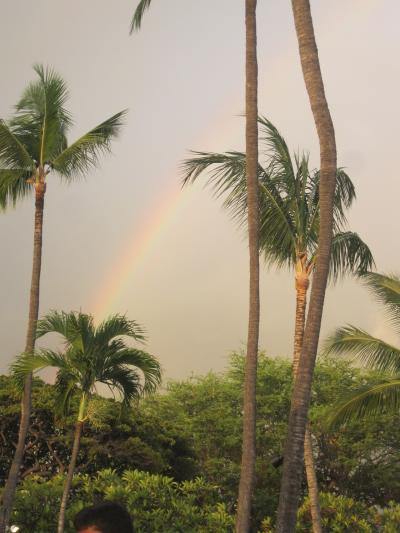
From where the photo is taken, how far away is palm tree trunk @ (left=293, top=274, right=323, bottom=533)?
17547 millimetres

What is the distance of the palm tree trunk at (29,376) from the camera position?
1814cm

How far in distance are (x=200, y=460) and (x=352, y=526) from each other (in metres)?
19.6

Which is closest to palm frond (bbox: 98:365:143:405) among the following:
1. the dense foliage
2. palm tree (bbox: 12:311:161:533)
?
palm tree (bbox: 12:311:161:533)

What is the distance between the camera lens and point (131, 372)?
17781 millimetres

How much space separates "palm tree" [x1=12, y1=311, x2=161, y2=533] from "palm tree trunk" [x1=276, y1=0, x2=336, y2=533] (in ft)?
19.9

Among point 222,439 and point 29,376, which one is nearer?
point 29,376

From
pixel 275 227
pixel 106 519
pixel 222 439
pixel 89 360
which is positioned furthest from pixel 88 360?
pixel 222 439

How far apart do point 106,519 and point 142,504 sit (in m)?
16.0

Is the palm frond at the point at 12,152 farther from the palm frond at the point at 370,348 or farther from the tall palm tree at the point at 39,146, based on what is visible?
the palm frond at the point at 370,348

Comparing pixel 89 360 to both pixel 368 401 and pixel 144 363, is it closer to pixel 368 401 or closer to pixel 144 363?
pixel 144 363

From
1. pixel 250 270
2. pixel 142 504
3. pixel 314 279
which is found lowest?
pixel 142 504

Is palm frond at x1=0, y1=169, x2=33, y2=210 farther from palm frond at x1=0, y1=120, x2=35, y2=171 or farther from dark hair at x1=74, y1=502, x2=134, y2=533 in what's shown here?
dark hair at x1=74, y1=502, x2=134, y2=533

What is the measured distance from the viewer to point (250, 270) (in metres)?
15.4

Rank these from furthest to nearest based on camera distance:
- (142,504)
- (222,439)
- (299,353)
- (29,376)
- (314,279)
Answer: (222,439) → (29,376) → (142,504) → (299,353) → (314,279)
